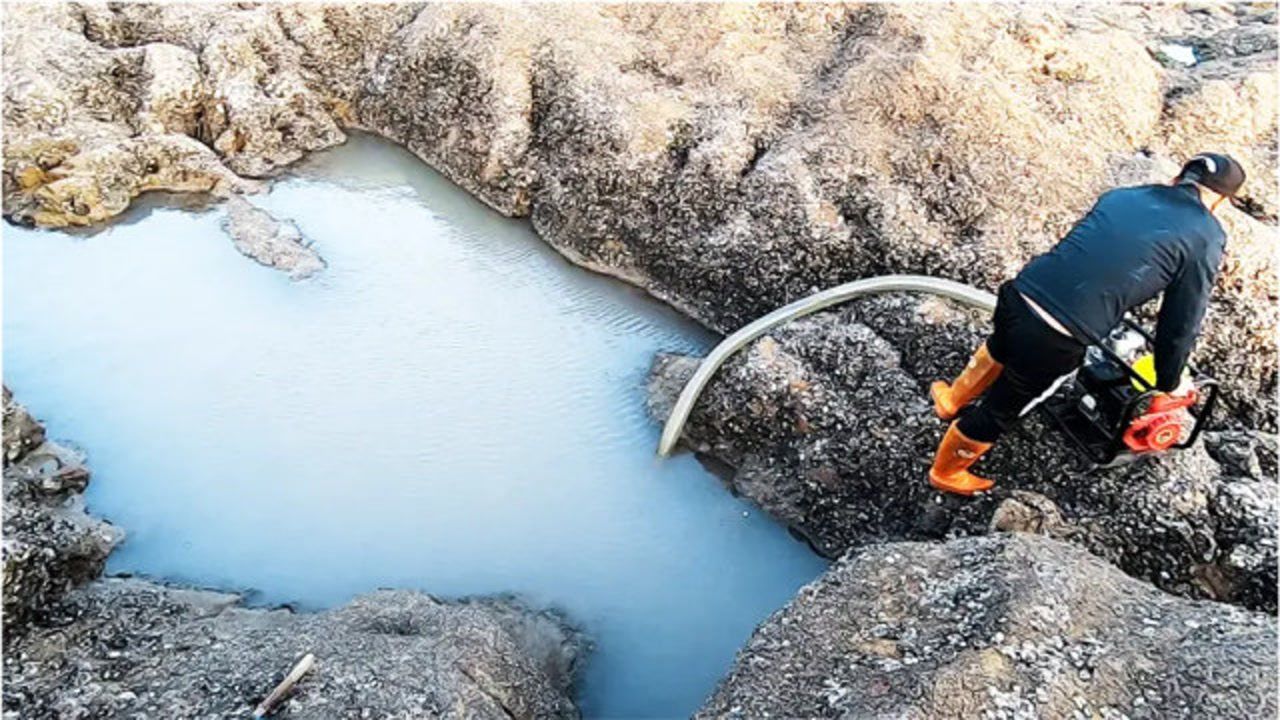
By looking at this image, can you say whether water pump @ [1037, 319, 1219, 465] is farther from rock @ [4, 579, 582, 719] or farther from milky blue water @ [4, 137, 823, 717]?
rock @ [4, 579, 582, 719]

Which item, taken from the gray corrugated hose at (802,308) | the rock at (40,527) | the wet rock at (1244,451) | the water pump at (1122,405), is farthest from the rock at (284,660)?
the wet rock at (1244,451)

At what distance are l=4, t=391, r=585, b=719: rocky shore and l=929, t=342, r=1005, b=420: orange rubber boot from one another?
248 cm

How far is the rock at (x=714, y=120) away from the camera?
22.5 ft

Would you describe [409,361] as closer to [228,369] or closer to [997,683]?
[228,369]

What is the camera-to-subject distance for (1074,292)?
4.52 meters

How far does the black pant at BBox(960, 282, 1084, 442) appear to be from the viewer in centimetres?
465

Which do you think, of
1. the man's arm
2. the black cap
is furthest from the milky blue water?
the black cap

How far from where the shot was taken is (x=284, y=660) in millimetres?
4344

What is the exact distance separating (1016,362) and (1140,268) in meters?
0.72

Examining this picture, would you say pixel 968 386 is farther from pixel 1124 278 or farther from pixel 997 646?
pixel 997 646

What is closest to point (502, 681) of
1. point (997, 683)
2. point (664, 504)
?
point (664, 504)

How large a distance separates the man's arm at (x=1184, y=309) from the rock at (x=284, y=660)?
10.9ft

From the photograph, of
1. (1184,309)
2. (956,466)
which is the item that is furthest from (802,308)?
(1184,309)

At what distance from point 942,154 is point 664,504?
133 inches
